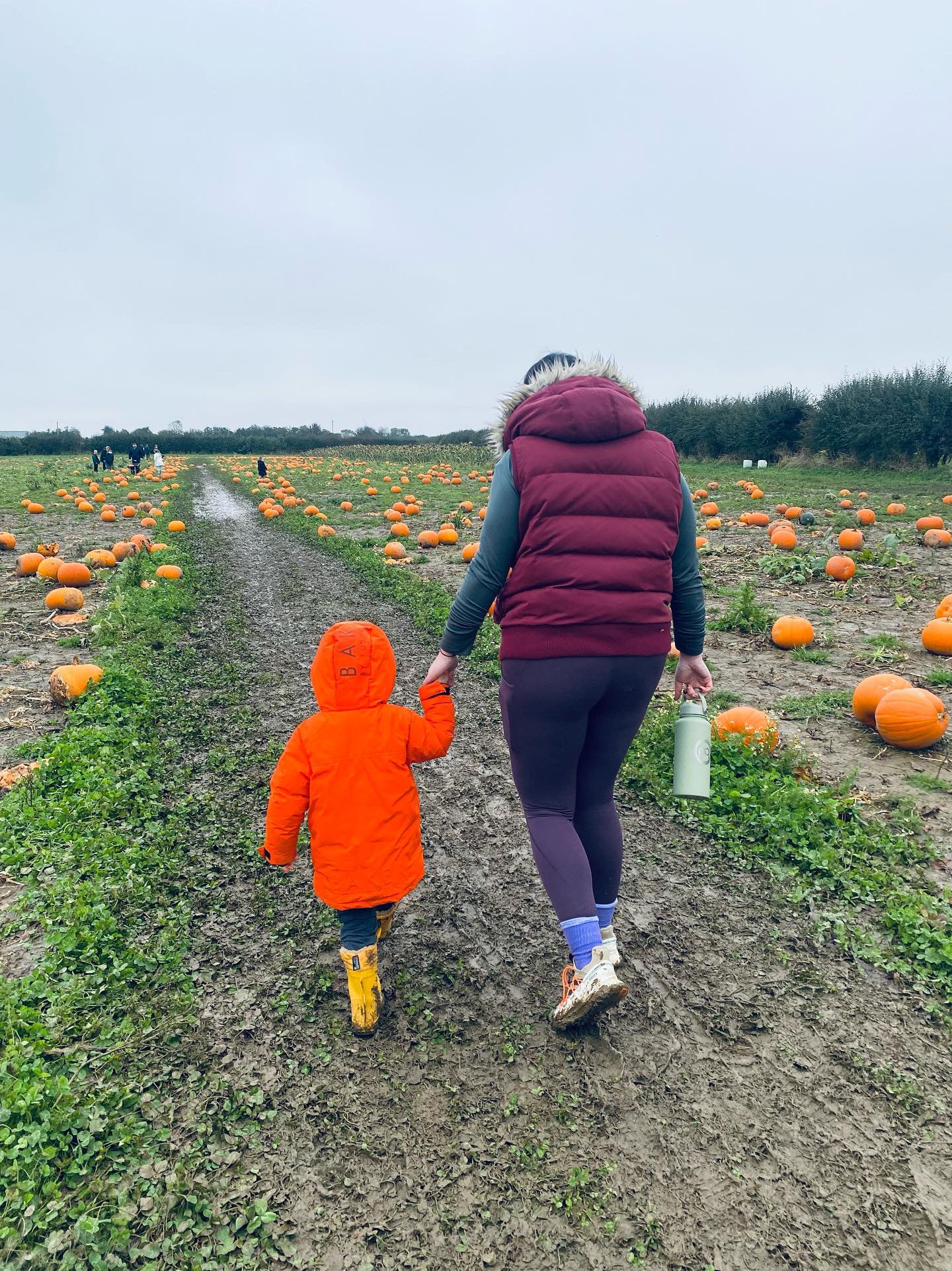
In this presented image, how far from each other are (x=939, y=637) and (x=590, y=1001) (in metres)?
5.73

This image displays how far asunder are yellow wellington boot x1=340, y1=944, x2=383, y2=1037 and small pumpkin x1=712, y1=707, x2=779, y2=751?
308 centimetres

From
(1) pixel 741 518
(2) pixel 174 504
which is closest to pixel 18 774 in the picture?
(1) pixel 741 518

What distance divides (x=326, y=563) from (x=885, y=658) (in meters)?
8.45

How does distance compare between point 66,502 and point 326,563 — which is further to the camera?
point 66,502

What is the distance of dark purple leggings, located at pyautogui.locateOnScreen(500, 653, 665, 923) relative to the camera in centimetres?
253

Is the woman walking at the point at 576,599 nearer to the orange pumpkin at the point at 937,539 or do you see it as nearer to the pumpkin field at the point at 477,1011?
the pumpkin field at the point at 477,1011

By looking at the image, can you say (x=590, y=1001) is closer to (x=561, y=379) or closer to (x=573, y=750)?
(x=573, y=750)

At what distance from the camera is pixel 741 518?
1404cm

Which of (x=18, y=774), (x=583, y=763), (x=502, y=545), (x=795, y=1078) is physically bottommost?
(x=795, y=1078)

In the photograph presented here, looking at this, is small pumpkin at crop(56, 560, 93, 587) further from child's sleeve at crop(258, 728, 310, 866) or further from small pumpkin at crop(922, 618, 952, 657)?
small pumpkin at crop(922, 618, 952, 657)

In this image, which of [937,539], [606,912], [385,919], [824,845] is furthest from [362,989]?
[937,539]

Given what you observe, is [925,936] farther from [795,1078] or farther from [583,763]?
[583,763]

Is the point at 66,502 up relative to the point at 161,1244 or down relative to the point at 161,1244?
up

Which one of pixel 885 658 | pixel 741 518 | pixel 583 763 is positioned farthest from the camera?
pixel 741 518
